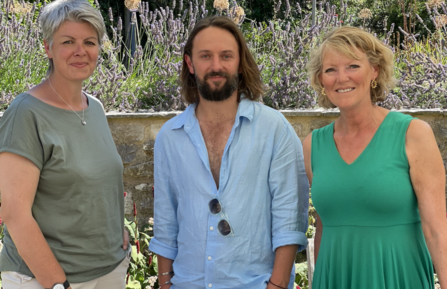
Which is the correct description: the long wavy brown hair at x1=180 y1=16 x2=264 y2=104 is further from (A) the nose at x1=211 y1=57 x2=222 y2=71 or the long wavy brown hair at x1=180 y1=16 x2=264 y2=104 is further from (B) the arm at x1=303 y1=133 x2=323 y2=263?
(B) the arm at x1=303 y1=133 x2=323 y2=263

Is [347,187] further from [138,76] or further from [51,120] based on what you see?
[138,76]

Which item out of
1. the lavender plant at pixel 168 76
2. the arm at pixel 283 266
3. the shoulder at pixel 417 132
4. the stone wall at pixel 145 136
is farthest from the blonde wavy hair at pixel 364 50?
the lavender plant at pixel 168 76

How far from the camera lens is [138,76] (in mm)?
5164

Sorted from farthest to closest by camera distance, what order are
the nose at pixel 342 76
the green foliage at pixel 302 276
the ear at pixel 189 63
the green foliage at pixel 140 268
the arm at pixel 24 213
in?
1. the green foliage at pixel 302 276
2. the green foliage at pixel 140 268
3. the ear at pixel 189 63
4. the nose at pixel 342 76
5. the arm at pixel 24 213

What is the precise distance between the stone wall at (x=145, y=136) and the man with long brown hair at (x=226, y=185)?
168 cm

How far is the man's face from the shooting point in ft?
7.69

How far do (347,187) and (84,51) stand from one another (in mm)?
1304

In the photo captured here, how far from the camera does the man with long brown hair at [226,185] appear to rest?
221 centimetres

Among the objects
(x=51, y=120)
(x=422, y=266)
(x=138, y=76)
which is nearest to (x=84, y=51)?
(x=51, y=120)

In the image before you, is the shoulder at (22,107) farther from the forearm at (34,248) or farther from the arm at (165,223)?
the arm at (165,223)

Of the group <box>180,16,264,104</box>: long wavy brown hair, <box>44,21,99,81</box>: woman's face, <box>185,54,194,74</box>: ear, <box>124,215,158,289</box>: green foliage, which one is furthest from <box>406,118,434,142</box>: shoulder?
<box>124,215,158,289</box>: green foliage

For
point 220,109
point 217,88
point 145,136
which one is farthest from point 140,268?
point 217,88

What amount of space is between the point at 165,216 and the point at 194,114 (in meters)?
0.53

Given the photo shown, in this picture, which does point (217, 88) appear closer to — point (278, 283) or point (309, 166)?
point (309, 166)
